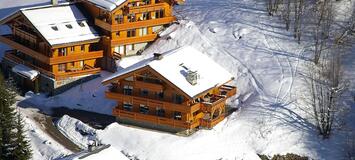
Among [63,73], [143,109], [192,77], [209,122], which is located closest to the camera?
[192,77]

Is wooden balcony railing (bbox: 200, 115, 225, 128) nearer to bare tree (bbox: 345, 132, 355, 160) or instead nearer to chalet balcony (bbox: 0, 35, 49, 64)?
bare tree (bbox: 345, 132, 355, 160)

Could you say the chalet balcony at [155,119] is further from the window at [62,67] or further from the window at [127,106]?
the window at [62,67]

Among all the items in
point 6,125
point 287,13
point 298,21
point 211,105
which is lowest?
point 211,105

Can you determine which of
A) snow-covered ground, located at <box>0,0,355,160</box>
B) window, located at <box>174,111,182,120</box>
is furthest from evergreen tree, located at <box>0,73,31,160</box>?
window, located at <box>174,111,182,120</box>

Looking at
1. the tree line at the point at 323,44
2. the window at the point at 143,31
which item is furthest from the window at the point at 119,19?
the tree line at the point at 323,44

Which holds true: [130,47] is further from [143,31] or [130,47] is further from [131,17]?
[131,17]

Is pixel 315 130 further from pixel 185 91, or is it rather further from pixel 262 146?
pixel 185 91

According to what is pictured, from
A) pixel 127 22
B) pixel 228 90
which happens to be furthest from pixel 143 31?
pixel 228 90
